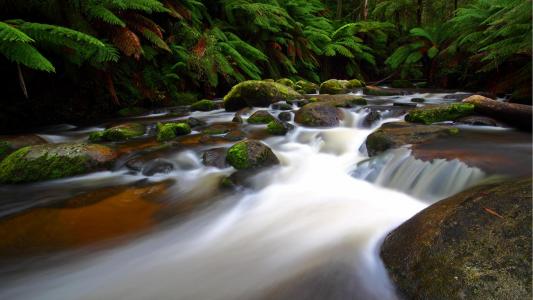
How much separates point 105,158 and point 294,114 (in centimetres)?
393

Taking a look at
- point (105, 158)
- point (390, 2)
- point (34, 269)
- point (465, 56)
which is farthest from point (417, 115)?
point (390, 2)

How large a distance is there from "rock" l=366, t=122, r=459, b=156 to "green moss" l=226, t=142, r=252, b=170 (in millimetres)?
1732

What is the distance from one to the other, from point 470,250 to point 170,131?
15.7 ft

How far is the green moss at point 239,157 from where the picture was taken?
4055mm

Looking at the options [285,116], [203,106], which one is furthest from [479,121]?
[203,106]

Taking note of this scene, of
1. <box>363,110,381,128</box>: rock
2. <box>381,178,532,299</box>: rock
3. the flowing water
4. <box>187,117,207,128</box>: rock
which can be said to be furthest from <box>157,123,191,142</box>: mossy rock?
<box>381,178,532,299</box>: rock

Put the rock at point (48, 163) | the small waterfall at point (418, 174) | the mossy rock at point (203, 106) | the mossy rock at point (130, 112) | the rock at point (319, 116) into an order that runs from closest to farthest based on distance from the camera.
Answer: the small waterfall at point (418, 174) → the rock at point (48, 163) → the rock at point (319, 116) → the mossy rock at point (130, 112) → the mossy rock at point (203, 106)

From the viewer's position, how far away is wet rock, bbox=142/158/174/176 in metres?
4.14

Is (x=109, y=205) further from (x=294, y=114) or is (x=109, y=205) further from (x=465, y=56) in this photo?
(x=465, y=56)

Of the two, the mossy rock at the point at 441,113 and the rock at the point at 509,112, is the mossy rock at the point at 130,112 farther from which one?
the rock at the point at 509,112

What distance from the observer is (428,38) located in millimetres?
12266

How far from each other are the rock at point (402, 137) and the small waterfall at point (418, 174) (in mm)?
244

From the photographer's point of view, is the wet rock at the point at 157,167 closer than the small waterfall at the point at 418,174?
No

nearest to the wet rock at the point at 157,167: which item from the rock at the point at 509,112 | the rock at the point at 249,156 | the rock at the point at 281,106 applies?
the rock at the point at 249,156
